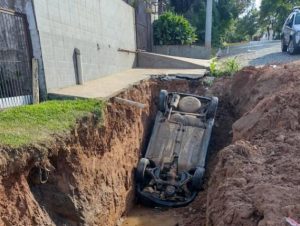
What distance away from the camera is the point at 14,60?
677cm

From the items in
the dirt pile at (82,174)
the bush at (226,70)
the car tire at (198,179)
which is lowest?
the car tire at (198,179)

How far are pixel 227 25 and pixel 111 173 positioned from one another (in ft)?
71.6

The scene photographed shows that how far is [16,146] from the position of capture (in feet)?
14.5

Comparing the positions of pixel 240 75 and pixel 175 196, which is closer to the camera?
pixel 175 196

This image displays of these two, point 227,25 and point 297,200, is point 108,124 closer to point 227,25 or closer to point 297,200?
point 297,200

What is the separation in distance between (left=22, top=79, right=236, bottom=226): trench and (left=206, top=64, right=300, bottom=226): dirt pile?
5.97 ft

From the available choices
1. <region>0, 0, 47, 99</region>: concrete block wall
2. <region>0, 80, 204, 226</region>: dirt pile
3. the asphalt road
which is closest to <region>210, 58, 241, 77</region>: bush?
the asphalt road

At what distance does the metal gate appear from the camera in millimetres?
6491

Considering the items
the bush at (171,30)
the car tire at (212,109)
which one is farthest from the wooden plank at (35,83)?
the bush at (171,30)

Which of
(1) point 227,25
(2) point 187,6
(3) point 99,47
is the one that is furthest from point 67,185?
(1) point 227,25

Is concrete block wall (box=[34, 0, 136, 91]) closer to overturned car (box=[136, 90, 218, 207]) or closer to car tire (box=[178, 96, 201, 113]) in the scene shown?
overturned car (box=[136, 90, 218, 207])

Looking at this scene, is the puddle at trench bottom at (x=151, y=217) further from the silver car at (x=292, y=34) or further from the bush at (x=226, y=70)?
the silver car at (x=292, y=34)

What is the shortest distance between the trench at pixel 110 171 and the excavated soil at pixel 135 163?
0.06 ft

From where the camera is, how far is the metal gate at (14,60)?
6491mm
